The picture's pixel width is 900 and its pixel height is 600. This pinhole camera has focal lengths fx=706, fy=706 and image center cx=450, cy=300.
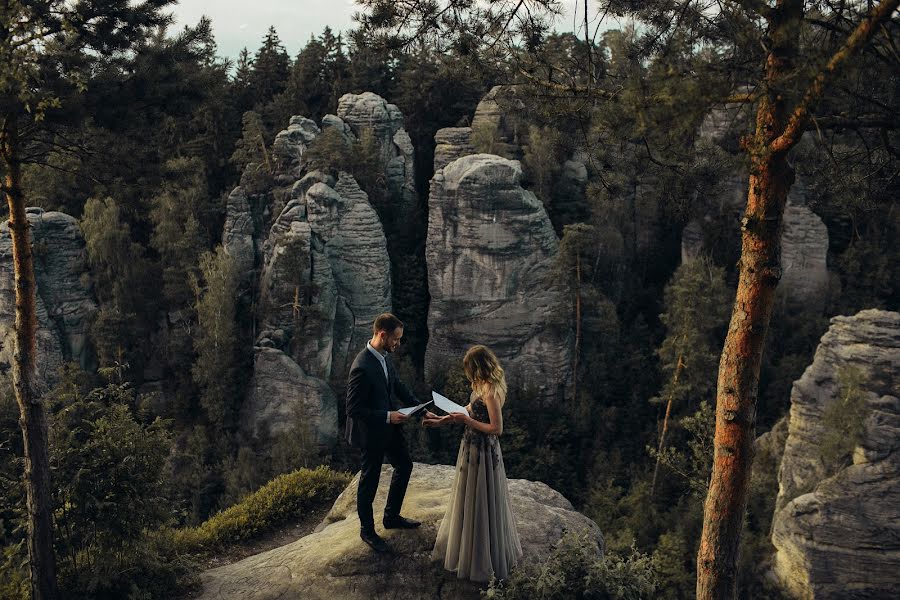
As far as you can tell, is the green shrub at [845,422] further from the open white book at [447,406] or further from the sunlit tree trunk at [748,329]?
the open white book at [447,406]

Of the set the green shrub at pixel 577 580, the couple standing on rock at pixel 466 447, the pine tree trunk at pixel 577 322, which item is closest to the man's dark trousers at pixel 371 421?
the couple standing on rock at pixel 466 447

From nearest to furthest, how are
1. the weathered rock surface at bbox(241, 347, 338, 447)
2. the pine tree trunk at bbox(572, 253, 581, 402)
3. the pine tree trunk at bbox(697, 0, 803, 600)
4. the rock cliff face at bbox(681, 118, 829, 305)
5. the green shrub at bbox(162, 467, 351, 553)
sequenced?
the pine tree trunk at bbox(697, 0, 803, 600), the green shrub at bbox(162, 467, 351, 553), the weathered rock surface at bbox(241, 347, 338, 447), the pine tree trunk at bbox(572, 253, 581, 402), the rock cliff face at bbox(681, 118, 829, 305)

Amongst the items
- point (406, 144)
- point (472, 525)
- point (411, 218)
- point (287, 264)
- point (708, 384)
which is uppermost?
point (406, 144)

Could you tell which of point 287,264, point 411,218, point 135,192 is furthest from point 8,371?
point 135,192

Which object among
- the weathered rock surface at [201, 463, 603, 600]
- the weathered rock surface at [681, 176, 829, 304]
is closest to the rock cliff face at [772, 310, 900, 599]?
the weathered rock surface at [681, 176, 829, 304]

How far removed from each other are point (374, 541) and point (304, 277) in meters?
18.9

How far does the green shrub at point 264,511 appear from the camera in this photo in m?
8.35

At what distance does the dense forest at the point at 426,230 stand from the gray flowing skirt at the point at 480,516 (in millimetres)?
1441

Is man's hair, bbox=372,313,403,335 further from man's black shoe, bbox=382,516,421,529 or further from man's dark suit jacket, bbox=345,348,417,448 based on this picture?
man's black shoe, bbox=382,516,421,529

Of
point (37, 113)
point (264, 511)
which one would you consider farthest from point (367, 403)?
point (264, 511)

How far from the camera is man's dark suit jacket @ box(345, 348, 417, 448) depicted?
533cm

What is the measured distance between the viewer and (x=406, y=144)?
95.6 ft

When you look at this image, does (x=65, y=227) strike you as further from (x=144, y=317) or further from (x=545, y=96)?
(x=545, y=96)

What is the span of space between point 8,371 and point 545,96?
22866 millimetres
